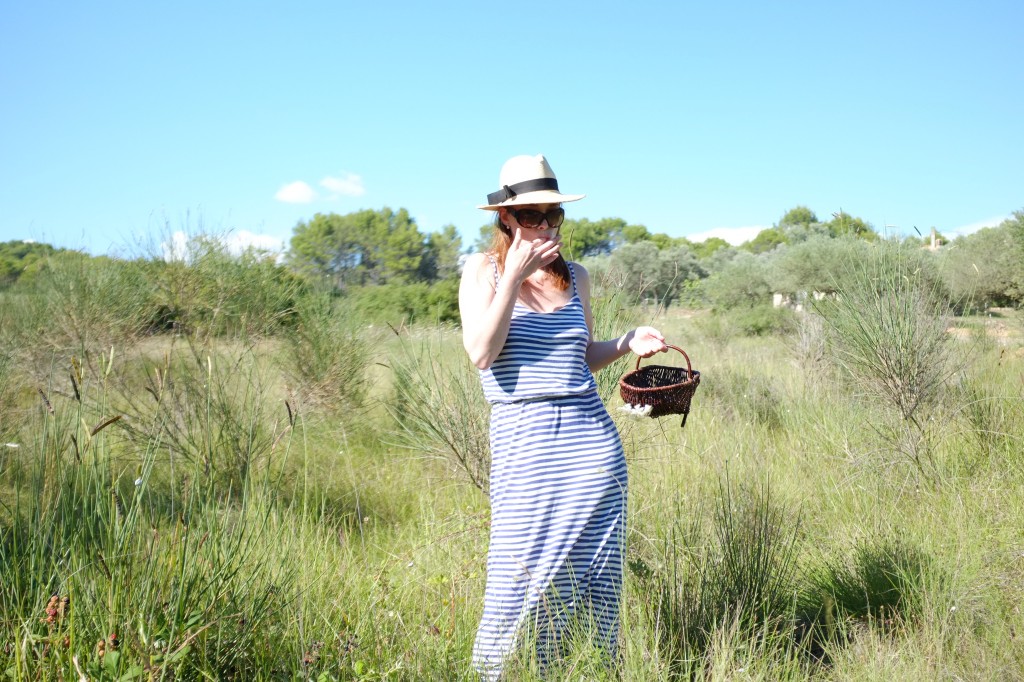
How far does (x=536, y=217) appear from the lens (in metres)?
2.39

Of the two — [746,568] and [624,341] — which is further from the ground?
[624,341]

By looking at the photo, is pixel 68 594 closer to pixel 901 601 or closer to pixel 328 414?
pixel 901 601

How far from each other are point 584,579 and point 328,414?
4.73 metres

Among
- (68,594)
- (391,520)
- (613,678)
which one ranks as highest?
(68,594)

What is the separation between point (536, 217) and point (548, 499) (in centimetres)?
86

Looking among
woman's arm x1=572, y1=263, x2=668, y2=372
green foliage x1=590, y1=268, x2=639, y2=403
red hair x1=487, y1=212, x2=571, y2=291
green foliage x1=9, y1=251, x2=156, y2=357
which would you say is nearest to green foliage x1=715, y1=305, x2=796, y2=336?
green foliage x1=590, y1=268, x2=639, y2=403

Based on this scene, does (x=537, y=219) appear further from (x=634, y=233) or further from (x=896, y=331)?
(x=634, y=233)

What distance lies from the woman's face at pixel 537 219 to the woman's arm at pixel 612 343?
21cm

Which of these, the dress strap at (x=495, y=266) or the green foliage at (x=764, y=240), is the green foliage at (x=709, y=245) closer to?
the green foliage at (x=764, y=240)

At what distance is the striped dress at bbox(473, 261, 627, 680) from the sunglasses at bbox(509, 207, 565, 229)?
0.21 meters

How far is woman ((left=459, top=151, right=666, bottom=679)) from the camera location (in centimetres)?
214

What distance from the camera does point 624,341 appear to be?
8.43 feet

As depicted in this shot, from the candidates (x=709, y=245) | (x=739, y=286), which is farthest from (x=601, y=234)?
(x=739, y=286)

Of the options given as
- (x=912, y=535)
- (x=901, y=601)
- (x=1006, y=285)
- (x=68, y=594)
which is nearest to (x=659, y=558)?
(x=901, y=601)
